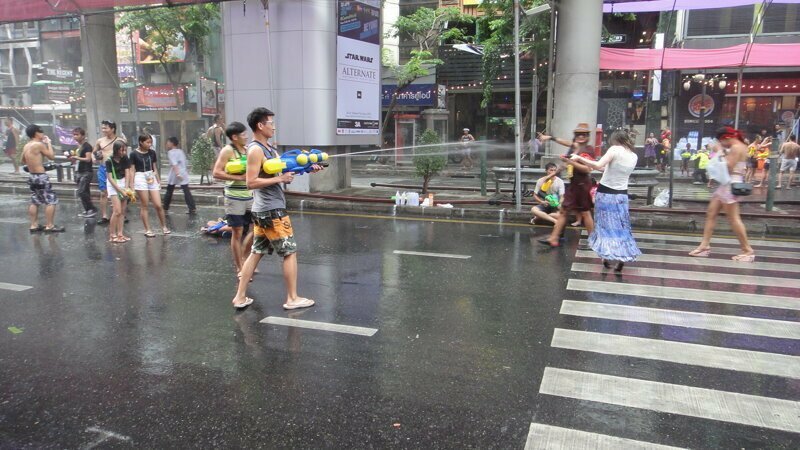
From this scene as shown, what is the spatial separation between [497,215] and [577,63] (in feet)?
16.5

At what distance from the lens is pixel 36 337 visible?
489 centimetres

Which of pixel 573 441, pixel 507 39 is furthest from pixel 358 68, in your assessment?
pixel 573 441

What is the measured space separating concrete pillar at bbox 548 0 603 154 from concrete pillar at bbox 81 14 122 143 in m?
13.3

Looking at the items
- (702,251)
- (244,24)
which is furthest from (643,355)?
(244,24)

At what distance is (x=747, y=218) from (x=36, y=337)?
36.0 feet

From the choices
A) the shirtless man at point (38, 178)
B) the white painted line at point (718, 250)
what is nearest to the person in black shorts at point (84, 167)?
the shirtless man at point (38, 178)

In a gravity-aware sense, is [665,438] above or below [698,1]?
below

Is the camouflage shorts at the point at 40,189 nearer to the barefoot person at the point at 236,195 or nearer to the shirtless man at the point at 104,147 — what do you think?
the shirtless man at the point at 104,147

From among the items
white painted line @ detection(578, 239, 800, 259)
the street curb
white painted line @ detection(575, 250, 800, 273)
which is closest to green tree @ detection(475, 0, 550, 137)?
the street curb

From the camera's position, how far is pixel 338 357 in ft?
14.4

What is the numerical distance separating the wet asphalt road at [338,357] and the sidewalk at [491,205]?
360 cm

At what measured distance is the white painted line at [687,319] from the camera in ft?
16.1

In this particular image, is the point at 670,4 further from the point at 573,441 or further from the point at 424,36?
the point at 573,441

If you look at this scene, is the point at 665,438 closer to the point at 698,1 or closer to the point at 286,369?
the point at 286,369
